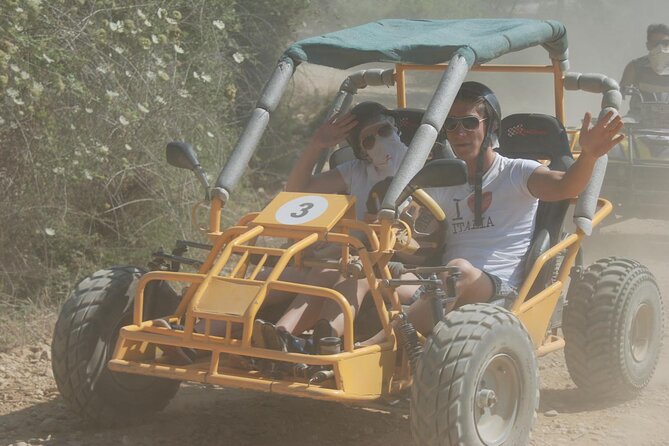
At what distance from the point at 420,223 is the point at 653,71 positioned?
26.8ft

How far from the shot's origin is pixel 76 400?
16.5 ft

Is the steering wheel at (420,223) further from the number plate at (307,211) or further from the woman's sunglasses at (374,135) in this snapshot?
the woman's sunglasses at (374,135)

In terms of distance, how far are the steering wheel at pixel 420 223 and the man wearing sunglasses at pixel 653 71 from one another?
7.67 m

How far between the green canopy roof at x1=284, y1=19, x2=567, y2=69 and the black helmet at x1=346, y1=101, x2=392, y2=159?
17.6 inches

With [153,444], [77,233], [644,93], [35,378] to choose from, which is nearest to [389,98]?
[644,93]

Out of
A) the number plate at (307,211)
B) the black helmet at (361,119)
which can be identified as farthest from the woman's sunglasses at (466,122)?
the number plate at (307,211)

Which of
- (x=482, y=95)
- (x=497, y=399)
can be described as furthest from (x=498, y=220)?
(x=497, y=399)

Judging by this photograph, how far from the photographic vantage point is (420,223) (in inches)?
212

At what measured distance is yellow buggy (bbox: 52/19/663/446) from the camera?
443cm

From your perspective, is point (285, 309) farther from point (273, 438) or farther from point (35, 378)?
point (35, 378)

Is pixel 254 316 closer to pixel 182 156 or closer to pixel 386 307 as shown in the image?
pixel 386 307

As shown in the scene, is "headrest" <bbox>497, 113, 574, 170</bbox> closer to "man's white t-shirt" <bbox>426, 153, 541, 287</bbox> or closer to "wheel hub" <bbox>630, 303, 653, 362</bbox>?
"man's white t-shirt" <bbox>426, 153, 541, 287</bbox>

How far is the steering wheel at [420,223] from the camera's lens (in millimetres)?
5125

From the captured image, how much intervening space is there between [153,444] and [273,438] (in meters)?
0.55
